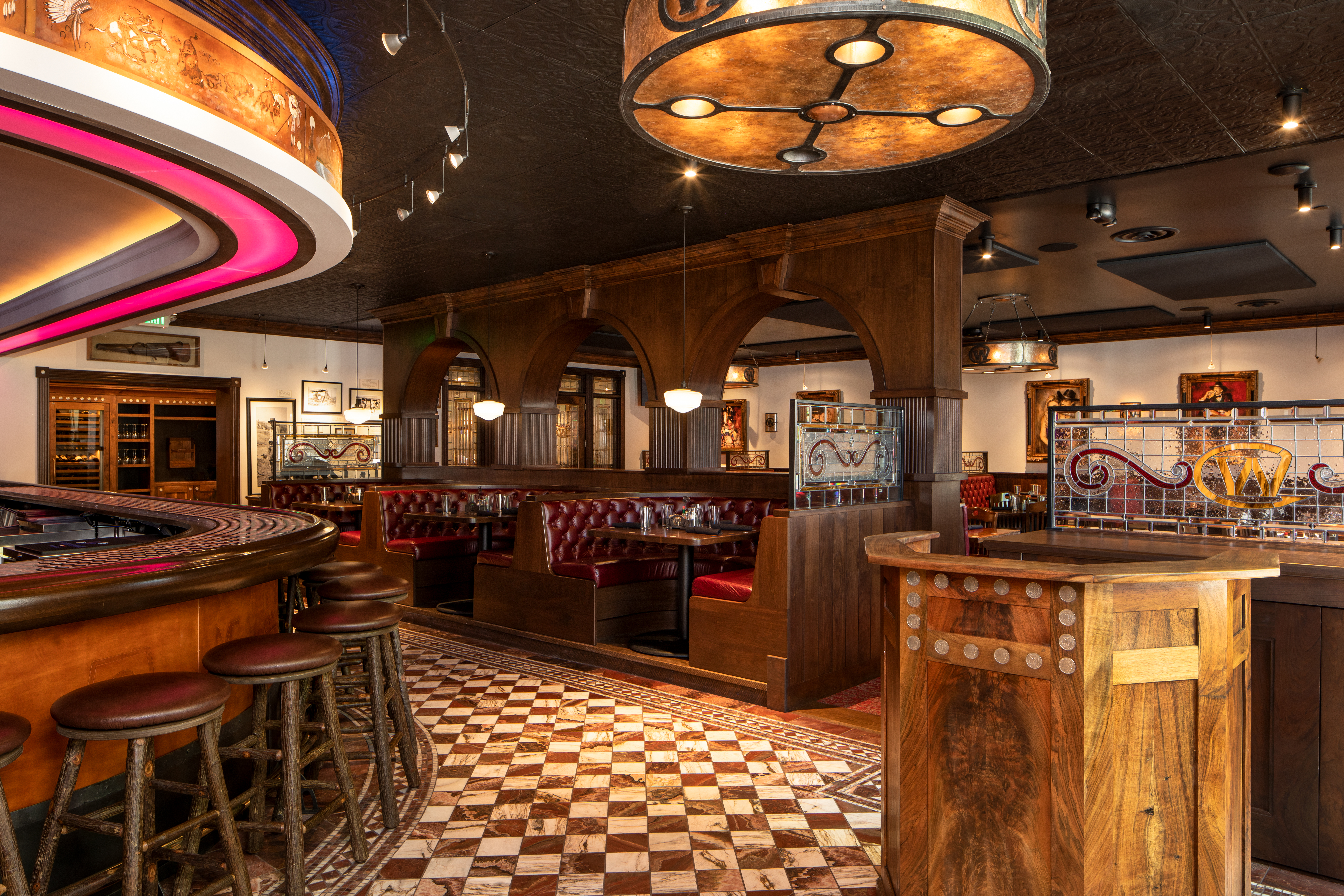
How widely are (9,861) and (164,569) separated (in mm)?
778

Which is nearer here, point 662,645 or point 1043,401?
point 662,645

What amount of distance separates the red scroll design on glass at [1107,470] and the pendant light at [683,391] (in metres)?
3.73

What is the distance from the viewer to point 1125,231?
6867mm

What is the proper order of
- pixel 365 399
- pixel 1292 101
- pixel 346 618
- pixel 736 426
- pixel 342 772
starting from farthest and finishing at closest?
pixel 736 426, pixel 365 399, pixel 1292 101, pixel 346 618, pixel 342 772

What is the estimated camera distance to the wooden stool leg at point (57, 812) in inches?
82.2

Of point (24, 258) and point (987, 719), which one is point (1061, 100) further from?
point (24, 258)

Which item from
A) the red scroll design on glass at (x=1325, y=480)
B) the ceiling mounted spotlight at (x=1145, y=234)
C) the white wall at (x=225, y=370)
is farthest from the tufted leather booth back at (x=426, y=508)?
the red scroll design on glass at (x=1325, y=480)

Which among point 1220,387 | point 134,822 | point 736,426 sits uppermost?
point 1220,387

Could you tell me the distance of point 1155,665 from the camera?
207 cm

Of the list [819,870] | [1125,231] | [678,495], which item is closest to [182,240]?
[678,495]

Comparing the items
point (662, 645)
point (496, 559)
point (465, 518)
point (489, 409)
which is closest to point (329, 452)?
point (489, 409)

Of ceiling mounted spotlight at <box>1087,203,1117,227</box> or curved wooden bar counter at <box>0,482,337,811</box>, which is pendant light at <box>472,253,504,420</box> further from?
curved wooden bar counter at <box>0,482,337,811</box>

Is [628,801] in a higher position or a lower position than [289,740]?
lower

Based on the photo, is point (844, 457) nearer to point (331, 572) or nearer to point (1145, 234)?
point (331, 572)
